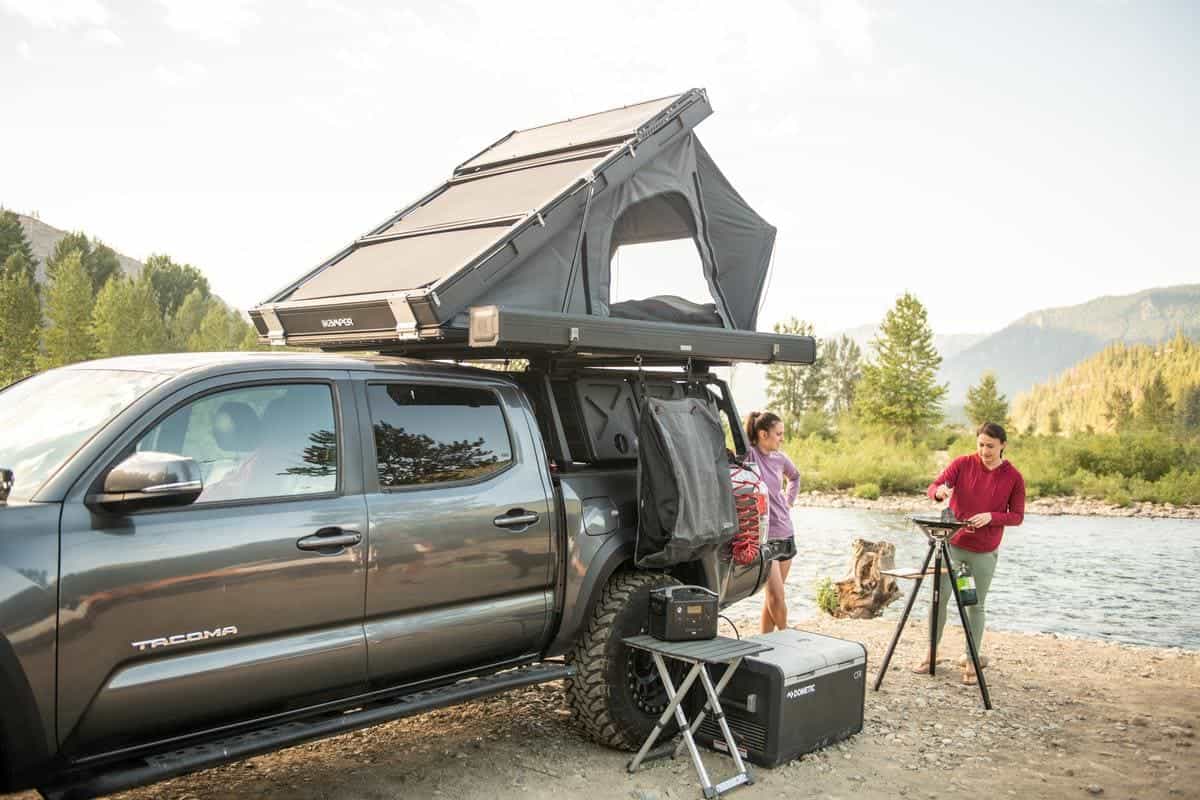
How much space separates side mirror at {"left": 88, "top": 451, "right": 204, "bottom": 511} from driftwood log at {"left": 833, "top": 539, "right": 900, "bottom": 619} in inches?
406

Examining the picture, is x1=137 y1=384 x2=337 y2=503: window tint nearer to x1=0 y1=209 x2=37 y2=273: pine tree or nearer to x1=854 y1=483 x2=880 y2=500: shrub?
x1=854 y1=483 x2=880 y2=500: shrub

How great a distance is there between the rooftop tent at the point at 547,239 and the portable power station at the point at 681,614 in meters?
1.55

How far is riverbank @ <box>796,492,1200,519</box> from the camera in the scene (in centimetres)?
3638

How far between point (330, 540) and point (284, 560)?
0.23 meters

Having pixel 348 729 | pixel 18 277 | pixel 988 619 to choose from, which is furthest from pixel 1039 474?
pixel 18 277

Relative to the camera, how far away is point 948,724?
21.1 ft

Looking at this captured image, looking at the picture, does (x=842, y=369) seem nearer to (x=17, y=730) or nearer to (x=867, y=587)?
(x=867, y=587)

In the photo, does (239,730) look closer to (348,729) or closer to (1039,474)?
(348,729)

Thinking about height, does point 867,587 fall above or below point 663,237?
below

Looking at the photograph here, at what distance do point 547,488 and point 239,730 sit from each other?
6.18 feet

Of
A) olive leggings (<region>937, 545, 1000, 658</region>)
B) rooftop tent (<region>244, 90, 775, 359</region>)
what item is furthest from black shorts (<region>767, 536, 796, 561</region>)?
rooftop tent (<region>244, 90, 775, 359</region>)

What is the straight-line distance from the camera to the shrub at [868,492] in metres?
40.2

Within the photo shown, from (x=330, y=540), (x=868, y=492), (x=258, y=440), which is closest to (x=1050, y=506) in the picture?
(x=868, y=492)

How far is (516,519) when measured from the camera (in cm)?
495
